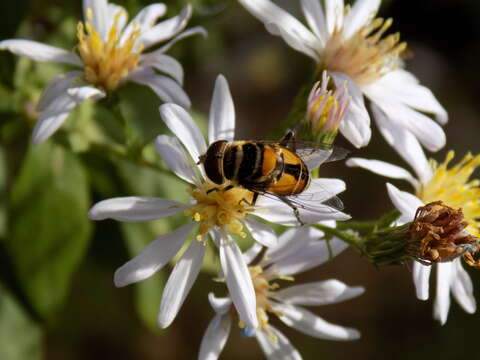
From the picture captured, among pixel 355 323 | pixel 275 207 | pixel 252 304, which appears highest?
pixel 275 207

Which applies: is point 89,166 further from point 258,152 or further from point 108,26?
point 258,152

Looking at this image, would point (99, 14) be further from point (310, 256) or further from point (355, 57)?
point (310, 256)

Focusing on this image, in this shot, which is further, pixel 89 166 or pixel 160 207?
pixel 89 166

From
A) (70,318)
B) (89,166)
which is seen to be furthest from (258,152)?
(70,318)

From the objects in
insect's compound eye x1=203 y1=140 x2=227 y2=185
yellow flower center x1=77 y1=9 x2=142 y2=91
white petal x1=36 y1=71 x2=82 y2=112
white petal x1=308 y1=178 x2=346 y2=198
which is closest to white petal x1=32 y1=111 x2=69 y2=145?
white petal x1=36 y1=71 x2=82 y2=112

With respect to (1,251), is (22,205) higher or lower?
higher

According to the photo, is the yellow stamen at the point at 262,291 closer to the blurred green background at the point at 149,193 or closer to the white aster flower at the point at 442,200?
the white aster flower at the point at 442,200

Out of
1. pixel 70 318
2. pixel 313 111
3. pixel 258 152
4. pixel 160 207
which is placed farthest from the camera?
pixel 70 318

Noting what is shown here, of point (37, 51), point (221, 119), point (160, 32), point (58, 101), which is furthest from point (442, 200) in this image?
point (37, 51)
